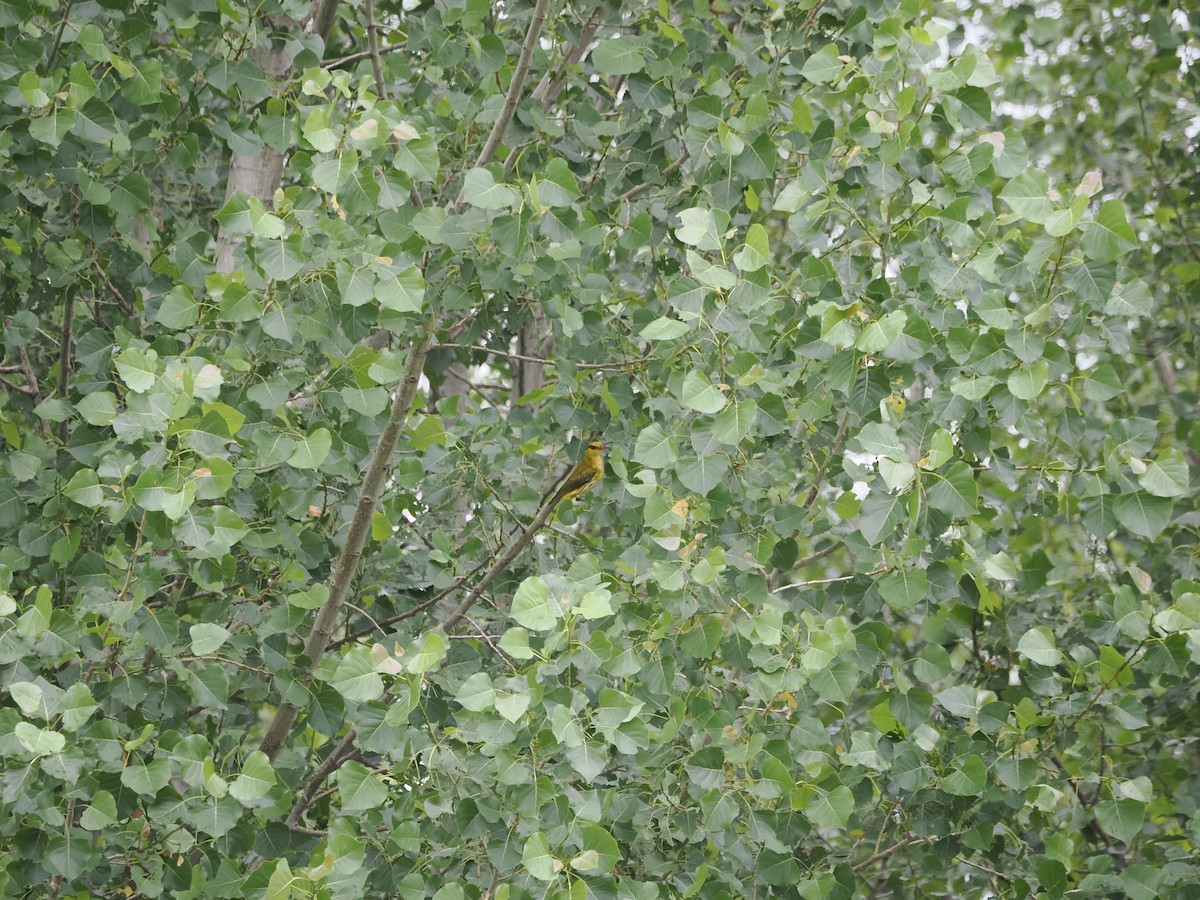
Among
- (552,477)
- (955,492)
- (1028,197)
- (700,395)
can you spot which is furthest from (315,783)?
(1028,197)

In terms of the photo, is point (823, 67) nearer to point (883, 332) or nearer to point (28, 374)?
point (883, 332)

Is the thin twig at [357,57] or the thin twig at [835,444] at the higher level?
the thin twig at [357,57]

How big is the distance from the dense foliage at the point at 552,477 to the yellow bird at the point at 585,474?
0.05 meters

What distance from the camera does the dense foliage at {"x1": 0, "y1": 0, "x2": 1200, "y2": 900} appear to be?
2.26 metres

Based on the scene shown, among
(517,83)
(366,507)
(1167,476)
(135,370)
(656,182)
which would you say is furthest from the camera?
(656,182)

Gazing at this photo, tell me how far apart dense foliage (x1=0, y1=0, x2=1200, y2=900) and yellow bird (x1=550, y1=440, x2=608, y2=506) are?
50 millimetres

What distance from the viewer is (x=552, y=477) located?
3.38m

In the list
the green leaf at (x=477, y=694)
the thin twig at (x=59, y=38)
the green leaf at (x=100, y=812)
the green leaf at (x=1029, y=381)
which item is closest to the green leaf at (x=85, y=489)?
the green leaf at (x=100, y=812)

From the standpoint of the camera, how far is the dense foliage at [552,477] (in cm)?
226

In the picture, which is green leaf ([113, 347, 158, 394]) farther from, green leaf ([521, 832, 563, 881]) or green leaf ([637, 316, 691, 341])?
green leaf ([521, 832, 563, 881])

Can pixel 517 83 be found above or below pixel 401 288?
above

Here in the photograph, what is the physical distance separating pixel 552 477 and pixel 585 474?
5.7 inches

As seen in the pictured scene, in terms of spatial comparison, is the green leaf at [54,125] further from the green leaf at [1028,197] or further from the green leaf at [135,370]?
the green leaf at [1028,197]

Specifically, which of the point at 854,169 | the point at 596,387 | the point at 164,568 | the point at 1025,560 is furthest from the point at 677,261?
the point at 164,568
